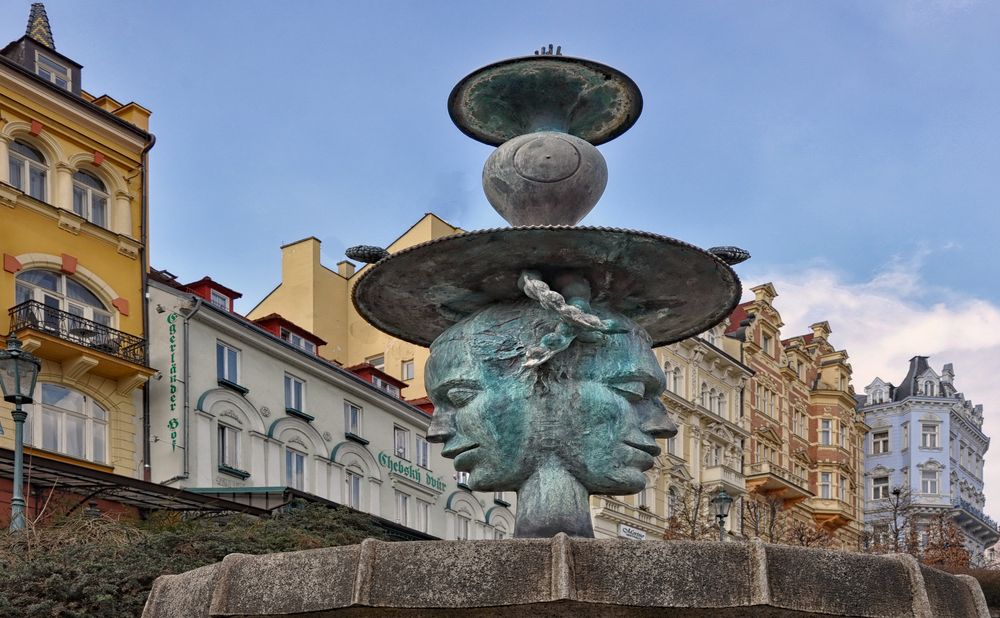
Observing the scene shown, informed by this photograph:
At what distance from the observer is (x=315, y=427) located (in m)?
38.4

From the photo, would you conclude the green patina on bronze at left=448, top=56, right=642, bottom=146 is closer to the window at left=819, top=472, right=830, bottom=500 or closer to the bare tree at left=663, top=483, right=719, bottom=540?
the bare tree at left=663, top=483, right=719, bottom=540

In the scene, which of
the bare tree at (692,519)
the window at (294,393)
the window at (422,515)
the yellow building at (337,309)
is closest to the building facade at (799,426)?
the bare tree at (692,519)

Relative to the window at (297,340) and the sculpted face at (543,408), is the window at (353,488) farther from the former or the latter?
the sculpted face at (543,408)

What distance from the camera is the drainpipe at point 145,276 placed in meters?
31.9

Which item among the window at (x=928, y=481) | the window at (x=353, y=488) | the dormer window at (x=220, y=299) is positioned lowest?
the window at (x=353, y=488)

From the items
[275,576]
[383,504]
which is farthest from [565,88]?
[383,504]

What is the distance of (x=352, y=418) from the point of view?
133ft

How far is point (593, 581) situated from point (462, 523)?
130ft

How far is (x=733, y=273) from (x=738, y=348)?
5221cm

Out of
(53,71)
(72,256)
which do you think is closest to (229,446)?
(72,256)

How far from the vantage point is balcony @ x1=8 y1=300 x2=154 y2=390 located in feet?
95.8

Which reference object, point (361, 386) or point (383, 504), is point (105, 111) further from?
point (383, 504)

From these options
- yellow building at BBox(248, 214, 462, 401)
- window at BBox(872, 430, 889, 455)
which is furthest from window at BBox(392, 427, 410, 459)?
window at BBox(872, 430, 889, 455)

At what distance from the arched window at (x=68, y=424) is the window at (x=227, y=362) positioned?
4.01 metres
